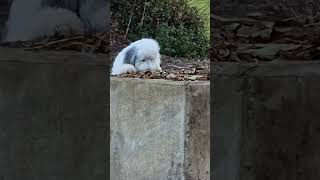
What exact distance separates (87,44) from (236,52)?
0.56m

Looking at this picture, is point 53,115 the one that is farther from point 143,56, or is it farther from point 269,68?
point 143,56

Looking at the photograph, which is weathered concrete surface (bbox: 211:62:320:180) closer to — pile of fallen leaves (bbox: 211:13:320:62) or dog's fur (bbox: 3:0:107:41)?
pile of fallen leaves (bbox: 211:13:320:62)

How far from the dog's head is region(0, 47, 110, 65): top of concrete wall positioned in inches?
90.0

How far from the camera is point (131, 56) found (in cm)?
490

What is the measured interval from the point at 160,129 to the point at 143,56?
131cm

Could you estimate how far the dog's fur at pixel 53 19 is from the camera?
7.44ft

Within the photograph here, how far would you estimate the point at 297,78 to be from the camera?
78.6 inches

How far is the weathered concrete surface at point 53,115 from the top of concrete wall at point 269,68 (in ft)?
1.45

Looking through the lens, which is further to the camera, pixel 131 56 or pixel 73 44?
pixel 131 56

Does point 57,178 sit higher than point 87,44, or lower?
lower

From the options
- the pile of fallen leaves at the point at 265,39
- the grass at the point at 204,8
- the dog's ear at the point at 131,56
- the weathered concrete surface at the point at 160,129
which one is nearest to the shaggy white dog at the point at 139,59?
the dog's ear at the point at 131,56

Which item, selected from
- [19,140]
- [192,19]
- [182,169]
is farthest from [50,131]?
[192,19]

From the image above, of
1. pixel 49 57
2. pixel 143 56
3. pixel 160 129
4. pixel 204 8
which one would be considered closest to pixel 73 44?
pixel 49 57

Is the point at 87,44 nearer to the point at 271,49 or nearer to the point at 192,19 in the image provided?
the point at 271,49
